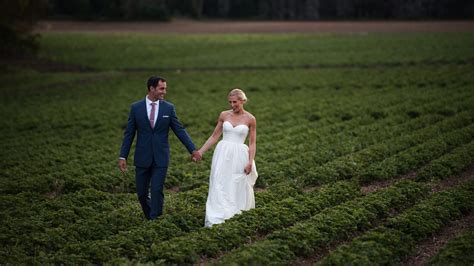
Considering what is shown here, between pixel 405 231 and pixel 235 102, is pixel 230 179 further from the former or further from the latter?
pixel 405 231

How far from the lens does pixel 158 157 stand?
13148mm

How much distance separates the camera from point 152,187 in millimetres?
13102

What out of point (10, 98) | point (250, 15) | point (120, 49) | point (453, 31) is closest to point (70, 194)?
point (10, 98)

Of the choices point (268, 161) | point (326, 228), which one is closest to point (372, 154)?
point (268, 161)

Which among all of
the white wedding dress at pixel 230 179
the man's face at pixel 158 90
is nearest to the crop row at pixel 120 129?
the white wedding dress at pixel 230 179

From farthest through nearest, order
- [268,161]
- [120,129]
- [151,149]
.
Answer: [120,129]
[268,161]
[151,149]

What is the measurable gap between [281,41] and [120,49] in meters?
13.4

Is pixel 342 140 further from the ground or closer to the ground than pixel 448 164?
closer to the ground

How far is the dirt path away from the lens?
71.5 metres

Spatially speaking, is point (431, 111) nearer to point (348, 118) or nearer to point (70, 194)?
point (348, 118)

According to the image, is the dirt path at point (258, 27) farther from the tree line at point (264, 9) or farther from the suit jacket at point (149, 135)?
the suit jacket at point (149, 135)

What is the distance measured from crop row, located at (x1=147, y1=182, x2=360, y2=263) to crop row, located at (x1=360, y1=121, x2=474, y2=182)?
1.92m

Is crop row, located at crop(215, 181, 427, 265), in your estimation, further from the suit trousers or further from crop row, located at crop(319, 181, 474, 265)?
the suit trousers

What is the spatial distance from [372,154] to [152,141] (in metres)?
8.13
